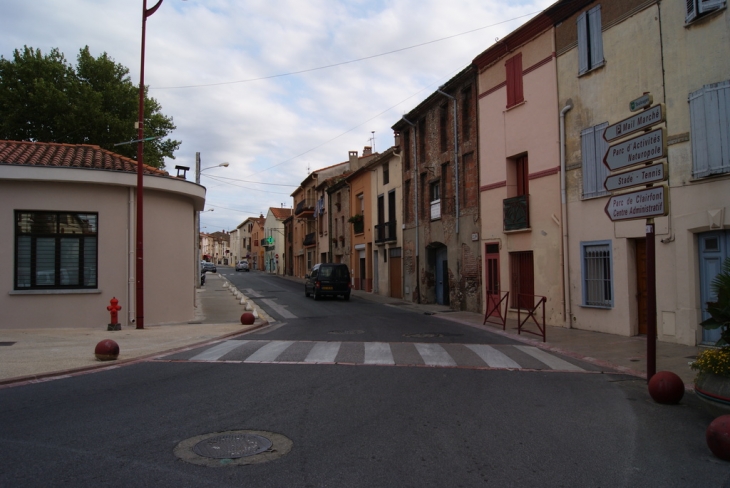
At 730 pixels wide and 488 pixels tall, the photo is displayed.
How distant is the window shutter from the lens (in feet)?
45.6

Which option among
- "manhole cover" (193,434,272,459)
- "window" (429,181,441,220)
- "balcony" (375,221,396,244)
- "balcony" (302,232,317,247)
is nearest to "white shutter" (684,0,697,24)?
"manhole cover" (193,434,272,459)

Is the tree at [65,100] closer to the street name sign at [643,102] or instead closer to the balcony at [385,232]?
the balcony at [385,232]

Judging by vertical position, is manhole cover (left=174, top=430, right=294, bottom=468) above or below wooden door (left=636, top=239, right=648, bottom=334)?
below

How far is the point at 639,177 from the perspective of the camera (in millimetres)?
7496

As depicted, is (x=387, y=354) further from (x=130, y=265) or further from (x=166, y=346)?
(x=130, y=265)

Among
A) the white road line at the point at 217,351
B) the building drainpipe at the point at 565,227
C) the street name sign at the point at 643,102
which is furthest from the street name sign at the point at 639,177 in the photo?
the white road line at the point at 217,351

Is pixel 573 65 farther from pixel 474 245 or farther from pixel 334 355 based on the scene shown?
pixel 334 355

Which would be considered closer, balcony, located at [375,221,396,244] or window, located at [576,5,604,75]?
window, located at [576,5,604,75]

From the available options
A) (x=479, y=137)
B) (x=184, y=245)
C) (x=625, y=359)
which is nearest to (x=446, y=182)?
(x=479, y=137)

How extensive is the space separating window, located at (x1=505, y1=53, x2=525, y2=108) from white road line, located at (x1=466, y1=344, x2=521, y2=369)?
8.74 meters

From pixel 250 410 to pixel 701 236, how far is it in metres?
9.45

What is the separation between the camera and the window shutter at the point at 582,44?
45.6ft

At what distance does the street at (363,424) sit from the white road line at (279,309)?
28.8 feet

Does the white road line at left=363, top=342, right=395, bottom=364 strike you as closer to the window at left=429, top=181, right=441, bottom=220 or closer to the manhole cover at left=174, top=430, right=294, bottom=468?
the manhole cover at left=174, top=430, right=294, bottom=468
